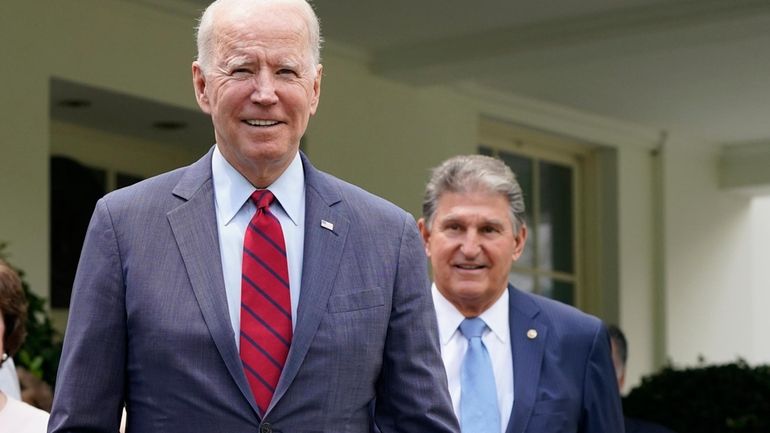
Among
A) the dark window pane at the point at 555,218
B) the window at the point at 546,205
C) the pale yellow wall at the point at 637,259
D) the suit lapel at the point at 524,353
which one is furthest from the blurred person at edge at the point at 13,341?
the pale yellow wall at the point at 637,259

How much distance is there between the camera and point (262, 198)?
217 centimetres

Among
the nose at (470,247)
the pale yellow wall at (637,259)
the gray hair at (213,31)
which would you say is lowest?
the nose at (470,247)

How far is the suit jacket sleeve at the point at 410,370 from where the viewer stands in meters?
2.17

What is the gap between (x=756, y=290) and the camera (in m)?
14.1

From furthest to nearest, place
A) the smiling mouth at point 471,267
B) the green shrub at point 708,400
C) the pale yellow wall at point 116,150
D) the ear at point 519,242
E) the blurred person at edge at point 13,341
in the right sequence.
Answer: the pale yellow wall at point 116,150
the green shrub at point 708,400
the ear at point 519,242
the smiling mouth at point 471,267
the blurred person at edge at point 13,341

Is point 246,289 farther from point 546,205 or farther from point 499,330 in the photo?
point 546,205

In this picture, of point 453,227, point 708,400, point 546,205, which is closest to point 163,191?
point 453,227

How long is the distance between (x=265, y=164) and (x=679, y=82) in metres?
8.30

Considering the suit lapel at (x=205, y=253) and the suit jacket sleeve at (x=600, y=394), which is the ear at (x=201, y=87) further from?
the suit jacket sleeve at (x=600, y=394)

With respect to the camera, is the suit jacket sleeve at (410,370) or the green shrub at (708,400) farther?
the green shrub at (708,400)

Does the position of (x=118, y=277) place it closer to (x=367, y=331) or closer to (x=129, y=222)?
(x=129, y=222)

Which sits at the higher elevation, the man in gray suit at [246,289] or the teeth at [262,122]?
the teeth at [262,122]

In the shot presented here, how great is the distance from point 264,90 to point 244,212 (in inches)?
7.9

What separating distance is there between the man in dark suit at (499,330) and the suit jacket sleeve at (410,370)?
1.23 meters
